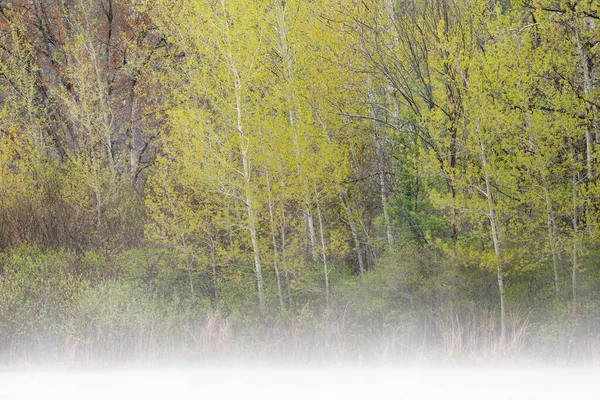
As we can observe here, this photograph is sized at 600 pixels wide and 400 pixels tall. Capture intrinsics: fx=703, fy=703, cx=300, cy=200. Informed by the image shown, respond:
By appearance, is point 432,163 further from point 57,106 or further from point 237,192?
point 57,106

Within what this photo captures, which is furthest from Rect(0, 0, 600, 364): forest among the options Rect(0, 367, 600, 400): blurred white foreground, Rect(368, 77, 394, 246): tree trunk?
Rect(0, 367, 600, 400): blurred white foreground

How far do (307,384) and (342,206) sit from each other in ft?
24.5

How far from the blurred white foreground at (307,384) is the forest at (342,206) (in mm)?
976

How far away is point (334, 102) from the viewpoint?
17016mm

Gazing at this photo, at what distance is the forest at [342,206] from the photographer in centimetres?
1320

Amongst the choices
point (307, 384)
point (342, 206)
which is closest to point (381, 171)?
point (342, 206)

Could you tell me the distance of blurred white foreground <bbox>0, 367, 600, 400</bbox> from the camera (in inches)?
378

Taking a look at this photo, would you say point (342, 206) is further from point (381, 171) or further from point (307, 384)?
point (307, 384)

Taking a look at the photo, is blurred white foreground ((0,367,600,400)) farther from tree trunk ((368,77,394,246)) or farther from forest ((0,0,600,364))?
tree trunk ((368,77,394,246))

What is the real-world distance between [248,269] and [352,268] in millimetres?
2757

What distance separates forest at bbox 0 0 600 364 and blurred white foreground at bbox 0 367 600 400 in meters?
0.98

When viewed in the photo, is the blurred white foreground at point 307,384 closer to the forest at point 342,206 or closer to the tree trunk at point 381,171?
the forest at point 342,206

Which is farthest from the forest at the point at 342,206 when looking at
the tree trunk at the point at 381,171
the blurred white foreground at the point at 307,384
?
the blurred white foreground at the point at 307,384

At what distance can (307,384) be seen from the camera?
1067cm
